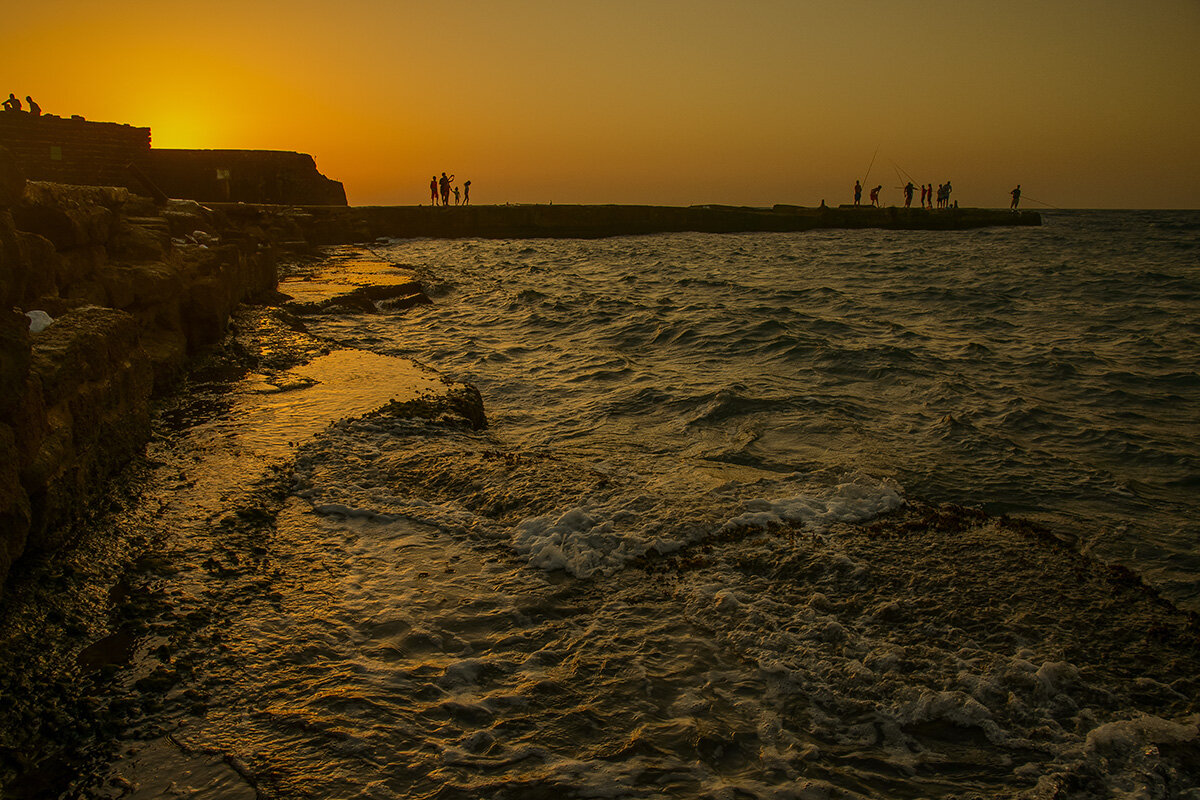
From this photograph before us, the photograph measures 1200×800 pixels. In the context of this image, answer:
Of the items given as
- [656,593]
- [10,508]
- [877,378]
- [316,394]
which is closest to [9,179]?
[10,508]

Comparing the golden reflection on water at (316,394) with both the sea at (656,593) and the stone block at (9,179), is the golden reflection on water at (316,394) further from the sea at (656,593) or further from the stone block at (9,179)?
the stone block at (9,179)

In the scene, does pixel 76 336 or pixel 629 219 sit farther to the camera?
pixel 629 219

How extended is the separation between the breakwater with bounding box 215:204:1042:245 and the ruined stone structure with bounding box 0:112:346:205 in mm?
3051

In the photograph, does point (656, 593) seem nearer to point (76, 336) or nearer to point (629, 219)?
point (76, 336)

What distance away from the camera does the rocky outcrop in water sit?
117 inches

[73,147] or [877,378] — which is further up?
[73,147]

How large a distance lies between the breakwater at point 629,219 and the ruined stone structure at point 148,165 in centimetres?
305

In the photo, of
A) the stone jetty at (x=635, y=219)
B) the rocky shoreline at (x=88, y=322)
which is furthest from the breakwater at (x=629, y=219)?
the rocky shoreline at (x=88, y=322)

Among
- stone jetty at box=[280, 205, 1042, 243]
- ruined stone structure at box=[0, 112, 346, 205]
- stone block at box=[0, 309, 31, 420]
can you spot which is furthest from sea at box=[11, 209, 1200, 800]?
stone jetty at box=[280, 205, 1042, 243]

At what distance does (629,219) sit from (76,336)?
139 ft

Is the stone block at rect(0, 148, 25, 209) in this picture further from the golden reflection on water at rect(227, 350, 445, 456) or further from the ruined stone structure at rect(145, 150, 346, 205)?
the ruined stone structure at rect(145, 150, 346, 205)

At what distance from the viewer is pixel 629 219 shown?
44.7m

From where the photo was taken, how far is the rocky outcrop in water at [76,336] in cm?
296

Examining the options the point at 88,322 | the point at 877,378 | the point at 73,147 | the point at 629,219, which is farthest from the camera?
the point at 629,219
